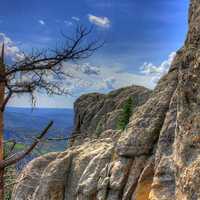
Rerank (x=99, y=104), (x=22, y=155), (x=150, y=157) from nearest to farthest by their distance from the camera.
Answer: (x=22, y=155), (x=150, y=157), (x=99, y=104)

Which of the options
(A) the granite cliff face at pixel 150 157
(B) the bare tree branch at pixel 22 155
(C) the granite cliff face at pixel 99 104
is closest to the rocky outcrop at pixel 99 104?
(C) the granite cliff face at pixel 99 104

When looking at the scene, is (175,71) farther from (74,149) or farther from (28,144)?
(74,149)

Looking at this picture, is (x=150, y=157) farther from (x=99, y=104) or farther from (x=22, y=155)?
(x=99, y=104)

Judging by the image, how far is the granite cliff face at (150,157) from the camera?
30.0ft

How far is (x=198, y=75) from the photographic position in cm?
916

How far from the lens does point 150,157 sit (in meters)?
17.9

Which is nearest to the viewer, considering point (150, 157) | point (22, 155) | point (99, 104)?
point (22, 155)

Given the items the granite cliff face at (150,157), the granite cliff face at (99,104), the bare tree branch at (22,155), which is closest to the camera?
the granite cliff face at (150,157)

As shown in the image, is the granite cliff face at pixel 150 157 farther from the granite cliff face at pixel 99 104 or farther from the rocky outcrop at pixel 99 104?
the rocky outcrop at pixel 99 104

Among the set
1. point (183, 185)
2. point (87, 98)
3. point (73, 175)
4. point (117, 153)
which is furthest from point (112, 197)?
point (87, 98)

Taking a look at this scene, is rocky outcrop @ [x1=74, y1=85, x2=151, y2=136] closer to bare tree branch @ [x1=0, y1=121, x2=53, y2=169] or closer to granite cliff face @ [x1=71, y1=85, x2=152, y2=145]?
granite cliff face @ [x1=71, y1=85, x2=152, y2=145]

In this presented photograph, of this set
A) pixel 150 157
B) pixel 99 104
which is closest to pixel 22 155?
pixel 150 157

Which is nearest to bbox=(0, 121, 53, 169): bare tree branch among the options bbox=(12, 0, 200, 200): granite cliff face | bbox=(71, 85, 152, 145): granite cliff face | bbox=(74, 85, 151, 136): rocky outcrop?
bbox=(12, 0, 200, 200): granite cliff face

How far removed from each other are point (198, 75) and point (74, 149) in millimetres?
19341
